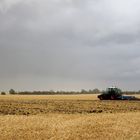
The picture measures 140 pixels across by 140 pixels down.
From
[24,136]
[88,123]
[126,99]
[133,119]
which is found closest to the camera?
[24,136]

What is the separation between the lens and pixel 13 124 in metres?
32.4

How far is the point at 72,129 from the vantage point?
3139cm

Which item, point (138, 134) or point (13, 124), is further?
point (13, 124)

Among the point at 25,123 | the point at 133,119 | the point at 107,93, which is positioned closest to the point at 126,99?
the point at 107,93

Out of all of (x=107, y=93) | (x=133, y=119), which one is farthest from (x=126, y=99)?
(x=133, y=119)

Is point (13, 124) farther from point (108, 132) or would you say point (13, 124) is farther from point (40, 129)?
point (108, 132)

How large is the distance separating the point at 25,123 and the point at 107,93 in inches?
1984

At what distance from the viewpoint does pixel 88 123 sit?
33.6 metres

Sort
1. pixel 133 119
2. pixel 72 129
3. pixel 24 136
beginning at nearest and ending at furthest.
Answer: pixel 24 136, pixel 72 129, pixel 133 119

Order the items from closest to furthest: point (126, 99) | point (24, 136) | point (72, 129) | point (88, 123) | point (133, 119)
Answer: point (24, 136)
point (72, 129)
point (88, 123)
point (133, 119)
point (126, 99)

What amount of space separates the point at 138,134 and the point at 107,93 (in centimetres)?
5218

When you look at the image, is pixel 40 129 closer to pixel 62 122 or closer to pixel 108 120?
pixel 62 122

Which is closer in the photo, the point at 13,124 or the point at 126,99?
the point at 13,124

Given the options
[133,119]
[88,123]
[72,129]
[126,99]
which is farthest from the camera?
[126,99]
